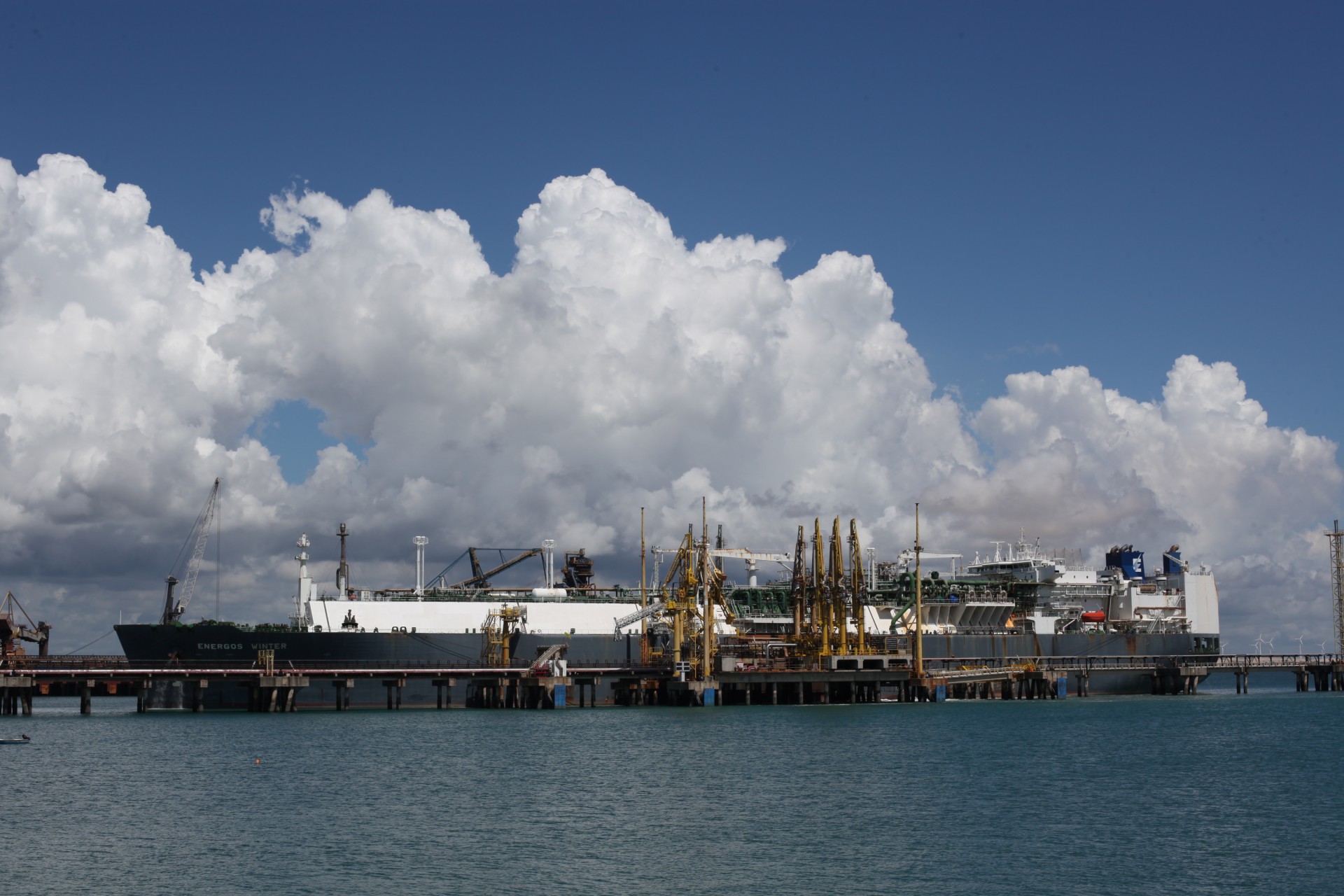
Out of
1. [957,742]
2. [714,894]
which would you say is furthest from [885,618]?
[714,894]

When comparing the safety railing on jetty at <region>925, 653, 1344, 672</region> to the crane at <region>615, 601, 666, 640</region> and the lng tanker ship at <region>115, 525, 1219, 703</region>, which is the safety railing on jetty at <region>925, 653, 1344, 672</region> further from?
the crane at <region>615, 601, 666, 640</region>

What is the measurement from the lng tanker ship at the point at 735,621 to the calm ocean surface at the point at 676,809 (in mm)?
16318

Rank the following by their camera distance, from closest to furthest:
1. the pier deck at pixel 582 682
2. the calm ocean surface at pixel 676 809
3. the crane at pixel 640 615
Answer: the calm ocean surface at pixel 676 809 < the pier deck at pixel 582 682 < the crane at pixel 640 615

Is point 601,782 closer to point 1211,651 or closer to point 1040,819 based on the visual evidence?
point 1040,819

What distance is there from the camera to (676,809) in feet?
136

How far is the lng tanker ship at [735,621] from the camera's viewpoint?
8669 centimetres

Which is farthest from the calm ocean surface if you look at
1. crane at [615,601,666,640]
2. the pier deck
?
crane at [615,601,666,640]

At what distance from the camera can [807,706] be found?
3423 inches

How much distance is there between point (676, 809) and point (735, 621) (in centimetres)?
6226

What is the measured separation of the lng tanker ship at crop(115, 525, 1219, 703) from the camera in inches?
3413

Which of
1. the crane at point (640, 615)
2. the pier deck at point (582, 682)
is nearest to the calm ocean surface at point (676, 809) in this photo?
the pier deck at point (582, 682)

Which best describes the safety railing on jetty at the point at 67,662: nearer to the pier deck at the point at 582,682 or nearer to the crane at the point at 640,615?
the pier deck at the point at 582,682

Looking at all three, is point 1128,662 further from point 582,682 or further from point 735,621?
point 582,682

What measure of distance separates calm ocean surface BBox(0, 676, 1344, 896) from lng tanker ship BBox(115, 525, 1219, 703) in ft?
53.5
